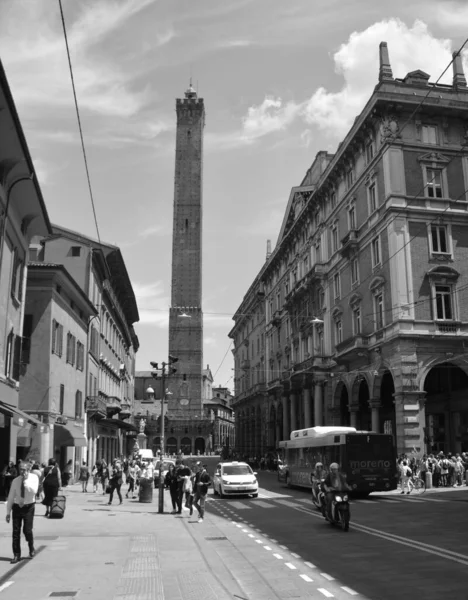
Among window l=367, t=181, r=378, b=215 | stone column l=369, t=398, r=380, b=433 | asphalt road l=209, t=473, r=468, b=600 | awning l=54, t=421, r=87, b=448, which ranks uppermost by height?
window l=367, t=181, r=378, b=215

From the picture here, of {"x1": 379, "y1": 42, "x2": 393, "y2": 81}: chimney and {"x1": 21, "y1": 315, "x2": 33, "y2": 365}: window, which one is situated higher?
{"x1": 379, "y1": 42, "x2": 393, "y2": 81}: chimney

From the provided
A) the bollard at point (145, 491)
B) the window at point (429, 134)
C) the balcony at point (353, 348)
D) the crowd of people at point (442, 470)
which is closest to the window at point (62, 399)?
the bollard at point (145, 491)

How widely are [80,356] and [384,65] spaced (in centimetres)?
2490

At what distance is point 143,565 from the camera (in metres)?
10.4

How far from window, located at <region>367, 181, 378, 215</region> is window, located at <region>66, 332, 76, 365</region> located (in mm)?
19001

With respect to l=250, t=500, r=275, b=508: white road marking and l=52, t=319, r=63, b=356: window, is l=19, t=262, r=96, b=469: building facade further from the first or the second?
l=250, t=500, r=275, b=508: white road marking

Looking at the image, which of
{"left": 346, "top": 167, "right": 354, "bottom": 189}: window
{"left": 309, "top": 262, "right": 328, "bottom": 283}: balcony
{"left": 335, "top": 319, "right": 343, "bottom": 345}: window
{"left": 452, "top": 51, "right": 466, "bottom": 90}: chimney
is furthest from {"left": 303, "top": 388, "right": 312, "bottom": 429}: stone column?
{"left": 452, "top": 51, "right": 466, "bottom": 90}: chimney

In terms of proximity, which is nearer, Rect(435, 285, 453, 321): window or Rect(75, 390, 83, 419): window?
Rect(435, 285, 453, 321): window

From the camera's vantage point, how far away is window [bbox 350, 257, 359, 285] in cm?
4077

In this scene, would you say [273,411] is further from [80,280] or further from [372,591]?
[372,591]

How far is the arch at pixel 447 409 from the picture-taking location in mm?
35062

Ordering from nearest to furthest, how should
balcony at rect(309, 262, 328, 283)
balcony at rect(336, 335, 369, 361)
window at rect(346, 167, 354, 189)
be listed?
balcony at rect(336, 335, 369, 361) → window at rect(346, 167, 354, 189) → balcony at rect(309, 262, 328, 283)

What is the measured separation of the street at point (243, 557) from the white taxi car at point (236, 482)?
24.9ft

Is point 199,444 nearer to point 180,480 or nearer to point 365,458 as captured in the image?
point 365,458
